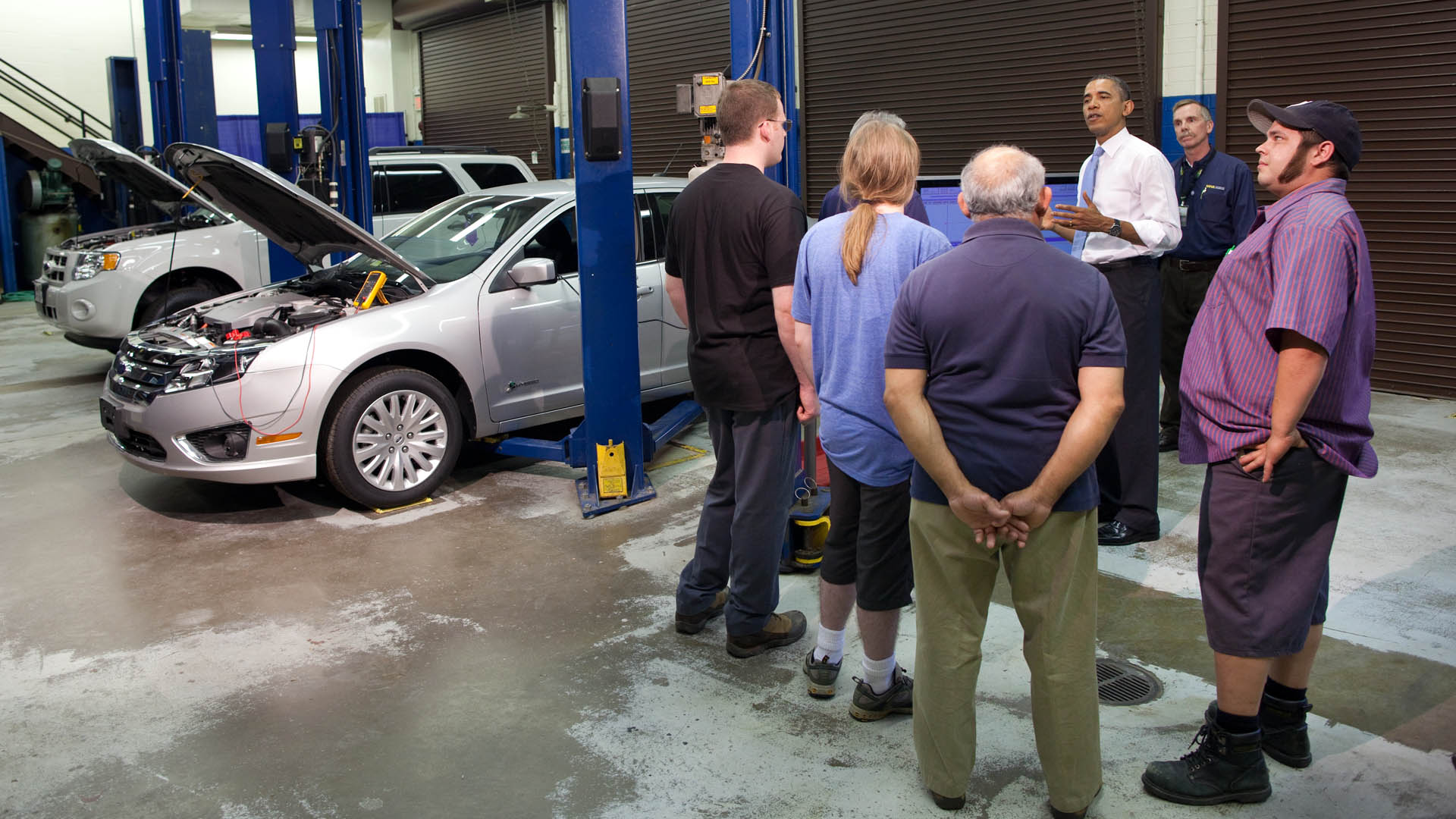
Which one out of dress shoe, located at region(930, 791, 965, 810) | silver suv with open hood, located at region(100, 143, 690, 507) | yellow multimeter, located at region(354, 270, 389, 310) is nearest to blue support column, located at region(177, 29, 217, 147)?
silver suv with open hood, located at region(100, 143, 690, 507)

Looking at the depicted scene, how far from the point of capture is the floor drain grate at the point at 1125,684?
366 cm

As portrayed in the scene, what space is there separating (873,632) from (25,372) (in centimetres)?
944

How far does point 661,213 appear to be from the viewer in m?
7.19

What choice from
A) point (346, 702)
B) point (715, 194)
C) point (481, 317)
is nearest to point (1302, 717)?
point (715, 194)

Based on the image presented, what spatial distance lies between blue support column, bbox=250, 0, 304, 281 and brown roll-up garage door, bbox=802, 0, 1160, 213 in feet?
16.9

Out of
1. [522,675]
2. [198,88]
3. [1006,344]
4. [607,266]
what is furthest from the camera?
[198,88]

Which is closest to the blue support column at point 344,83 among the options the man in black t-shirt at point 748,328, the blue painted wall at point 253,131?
the man in black t-shirt at point 748,328

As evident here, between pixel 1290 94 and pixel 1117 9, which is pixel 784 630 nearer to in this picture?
pixel 1290 94

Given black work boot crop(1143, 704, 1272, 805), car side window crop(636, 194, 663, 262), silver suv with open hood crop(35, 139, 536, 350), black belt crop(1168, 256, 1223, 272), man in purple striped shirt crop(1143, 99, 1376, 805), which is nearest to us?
man in purple striped shirt crop(1143, 99, 1376, 805)

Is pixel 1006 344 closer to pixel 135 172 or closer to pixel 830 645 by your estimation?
pixel 830 645

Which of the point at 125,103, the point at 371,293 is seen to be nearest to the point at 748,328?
→ the point at 371,293

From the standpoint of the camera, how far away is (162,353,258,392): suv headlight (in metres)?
5.46

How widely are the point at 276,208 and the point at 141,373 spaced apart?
3.66 ft

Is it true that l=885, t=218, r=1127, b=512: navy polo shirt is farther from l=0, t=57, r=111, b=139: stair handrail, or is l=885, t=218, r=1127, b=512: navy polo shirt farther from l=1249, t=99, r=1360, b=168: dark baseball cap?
l=0, t=57, r=111, b=139: stair handrail
